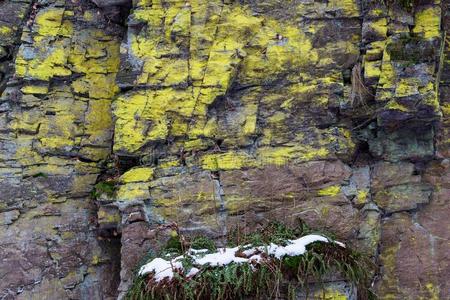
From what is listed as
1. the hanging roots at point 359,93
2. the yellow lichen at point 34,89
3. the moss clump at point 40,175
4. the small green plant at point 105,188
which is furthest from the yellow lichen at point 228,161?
the yellow lichen at point 34,89

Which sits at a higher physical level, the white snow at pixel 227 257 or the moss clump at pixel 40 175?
the moss clump at pixel 40 175

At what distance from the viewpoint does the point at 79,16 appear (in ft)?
32.1

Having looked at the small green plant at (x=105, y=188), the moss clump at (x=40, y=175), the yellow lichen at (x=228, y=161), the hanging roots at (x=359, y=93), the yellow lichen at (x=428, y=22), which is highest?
the yellow lichen at (x=428, y=22)

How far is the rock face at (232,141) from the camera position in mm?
8141

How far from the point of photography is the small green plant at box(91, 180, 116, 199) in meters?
8.63

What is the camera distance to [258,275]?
282 inches

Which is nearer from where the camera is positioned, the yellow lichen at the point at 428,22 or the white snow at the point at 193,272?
the white snow at the point at 193,272

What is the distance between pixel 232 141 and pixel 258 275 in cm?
202

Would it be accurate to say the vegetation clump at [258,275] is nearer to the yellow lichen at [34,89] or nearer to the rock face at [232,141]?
the rock face at [232,141]

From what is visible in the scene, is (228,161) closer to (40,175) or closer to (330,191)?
(330,191)

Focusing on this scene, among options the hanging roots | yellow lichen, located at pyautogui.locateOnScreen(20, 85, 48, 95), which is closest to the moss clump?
yellow lichen, located at pyautogui.locateOnScreen(20, 85, 48, 95)

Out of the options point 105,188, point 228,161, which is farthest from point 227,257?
point 105,188

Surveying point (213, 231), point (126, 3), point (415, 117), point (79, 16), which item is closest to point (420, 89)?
point (415, 117)

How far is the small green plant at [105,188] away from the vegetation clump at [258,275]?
4.91 feet
